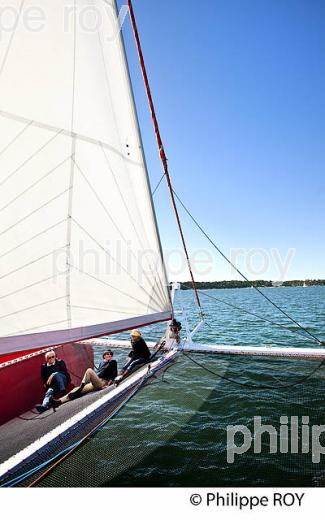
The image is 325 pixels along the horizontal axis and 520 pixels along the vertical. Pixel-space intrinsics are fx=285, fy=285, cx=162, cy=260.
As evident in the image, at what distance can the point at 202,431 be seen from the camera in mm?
5570

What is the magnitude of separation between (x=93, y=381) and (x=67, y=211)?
3900 millimetres

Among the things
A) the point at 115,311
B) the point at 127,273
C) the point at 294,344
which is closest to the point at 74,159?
the point at 127,273

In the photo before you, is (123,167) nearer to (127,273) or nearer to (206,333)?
(127,273)

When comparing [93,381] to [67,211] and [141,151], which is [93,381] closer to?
[67,211]

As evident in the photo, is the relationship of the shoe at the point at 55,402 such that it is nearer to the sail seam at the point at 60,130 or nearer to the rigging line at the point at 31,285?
the rigging line at the point at 31,285

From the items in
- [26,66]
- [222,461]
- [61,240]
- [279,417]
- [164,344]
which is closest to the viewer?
[26,66]

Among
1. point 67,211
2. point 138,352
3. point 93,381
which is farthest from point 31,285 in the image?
point 138,352

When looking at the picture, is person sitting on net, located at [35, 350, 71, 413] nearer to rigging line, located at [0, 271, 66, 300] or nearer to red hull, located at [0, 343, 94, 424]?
red hull, located at [0, 343, 94, 424]

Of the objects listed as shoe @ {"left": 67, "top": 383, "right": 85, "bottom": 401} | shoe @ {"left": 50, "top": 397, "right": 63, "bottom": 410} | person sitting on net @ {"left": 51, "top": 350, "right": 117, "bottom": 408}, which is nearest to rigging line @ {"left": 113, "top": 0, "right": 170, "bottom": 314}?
person sitting on net @ {"left": 51, "top": 350, "right": 117, "bottom": 408}

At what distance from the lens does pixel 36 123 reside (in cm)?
360

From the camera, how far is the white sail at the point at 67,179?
135 inches

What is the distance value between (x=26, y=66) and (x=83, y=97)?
78cm

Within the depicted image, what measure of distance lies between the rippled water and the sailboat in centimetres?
75

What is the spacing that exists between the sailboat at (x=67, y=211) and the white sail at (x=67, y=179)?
14 mm
